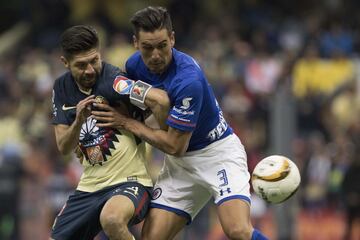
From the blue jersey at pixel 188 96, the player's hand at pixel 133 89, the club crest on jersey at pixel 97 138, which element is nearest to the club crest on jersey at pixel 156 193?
the blue jersey at pixel 188 96

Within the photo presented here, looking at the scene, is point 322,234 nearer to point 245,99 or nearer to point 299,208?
point 299,208

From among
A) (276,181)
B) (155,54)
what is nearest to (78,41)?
(155,54)

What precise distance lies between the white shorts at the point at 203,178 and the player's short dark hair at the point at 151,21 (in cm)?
108

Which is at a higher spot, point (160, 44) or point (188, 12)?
point (160, 44)

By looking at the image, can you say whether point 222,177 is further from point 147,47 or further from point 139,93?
point 147,47

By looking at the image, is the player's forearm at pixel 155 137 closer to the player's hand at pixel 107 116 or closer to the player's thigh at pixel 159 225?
the player's hand at pixel 107 116

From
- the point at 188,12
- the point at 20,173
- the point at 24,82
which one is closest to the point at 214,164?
the point at 20,173

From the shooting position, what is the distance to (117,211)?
794cm

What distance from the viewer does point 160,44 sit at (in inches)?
317

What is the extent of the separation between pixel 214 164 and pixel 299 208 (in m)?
4.85

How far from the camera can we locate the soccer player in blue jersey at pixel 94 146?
26.4 feet

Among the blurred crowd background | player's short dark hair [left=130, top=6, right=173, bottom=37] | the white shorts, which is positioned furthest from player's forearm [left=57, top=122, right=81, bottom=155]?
the blurred crowd background

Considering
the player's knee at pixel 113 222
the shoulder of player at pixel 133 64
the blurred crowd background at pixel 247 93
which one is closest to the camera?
the player's knee at pixel 113 222

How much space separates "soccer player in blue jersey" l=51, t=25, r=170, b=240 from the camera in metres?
8.04
